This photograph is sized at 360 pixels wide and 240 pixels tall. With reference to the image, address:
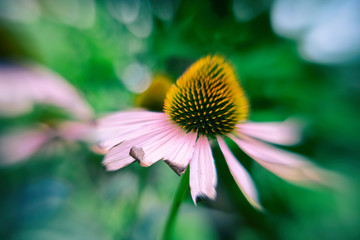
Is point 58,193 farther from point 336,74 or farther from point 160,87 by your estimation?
point 336,74

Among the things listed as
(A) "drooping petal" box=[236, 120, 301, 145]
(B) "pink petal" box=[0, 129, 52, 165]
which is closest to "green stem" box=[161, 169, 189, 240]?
(A) "drooping petal" box=[236, 120, 301, 145]

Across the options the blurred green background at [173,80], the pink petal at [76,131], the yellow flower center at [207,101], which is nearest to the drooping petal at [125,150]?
the yellow flower center at [207,101]

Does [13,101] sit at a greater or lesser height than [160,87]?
lesser

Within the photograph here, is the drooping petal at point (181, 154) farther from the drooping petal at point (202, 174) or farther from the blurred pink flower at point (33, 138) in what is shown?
the blurred pink flower at point (33, 138)

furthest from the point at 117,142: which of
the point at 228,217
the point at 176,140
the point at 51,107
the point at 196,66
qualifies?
the point at 228,217

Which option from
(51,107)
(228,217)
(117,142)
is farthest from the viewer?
(228,217)

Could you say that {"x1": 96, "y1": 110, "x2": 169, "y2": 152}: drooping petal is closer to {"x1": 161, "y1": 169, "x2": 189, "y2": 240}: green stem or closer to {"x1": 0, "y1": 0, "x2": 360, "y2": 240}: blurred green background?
{"x1": 161, "y1": 169, "x2": 189, "y2": 240}: green stem

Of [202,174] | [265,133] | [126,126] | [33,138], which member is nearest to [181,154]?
[202,174]
